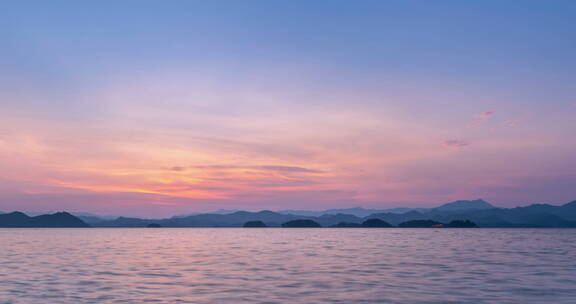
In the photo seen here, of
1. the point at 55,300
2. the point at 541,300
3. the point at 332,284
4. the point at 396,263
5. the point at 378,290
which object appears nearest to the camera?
the point at 55,300

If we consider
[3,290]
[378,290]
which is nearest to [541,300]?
[378,290]

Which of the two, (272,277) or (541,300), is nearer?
(541,300)

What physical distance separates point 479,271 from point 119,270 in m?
32.3

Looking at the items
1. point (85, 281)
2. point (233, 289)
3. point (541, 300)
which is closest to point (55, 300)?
point (85, 281)

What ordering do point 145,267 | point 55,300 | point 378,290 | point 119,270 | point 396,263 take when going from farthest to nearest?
point 396,263 < point 145,267 < point 119,270 < point 378,290 < point 55,300

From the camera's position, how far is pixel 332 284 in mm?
33000

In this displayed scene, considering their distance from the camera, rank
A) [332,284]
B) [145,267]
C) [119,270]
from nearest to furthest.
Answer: [332,284], [119,270], [145,267]

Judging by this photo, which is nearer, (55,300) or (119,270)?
(55,300)

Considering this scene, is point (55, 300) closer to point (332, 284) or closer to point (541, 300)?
point (332, 284)

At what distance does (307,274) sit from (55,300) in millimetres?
19575

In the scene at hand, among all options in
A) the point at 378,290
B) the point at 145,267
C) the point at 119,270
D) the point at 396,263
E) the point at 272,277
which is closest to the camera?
the point at 378,290

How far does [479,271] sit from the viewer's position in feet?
141

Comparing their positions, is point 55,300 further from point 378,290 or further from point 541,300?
point 541,300

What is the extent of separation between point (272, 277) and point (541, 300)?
1878 centimetres
